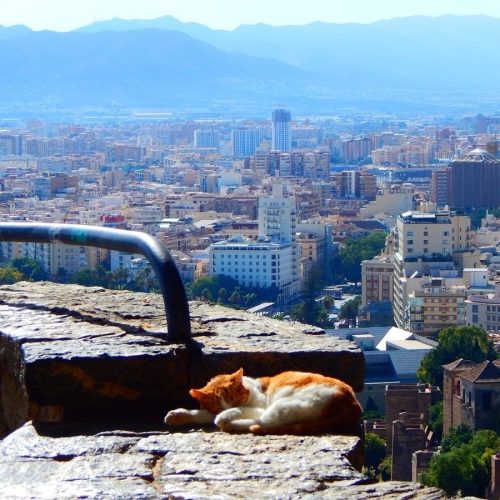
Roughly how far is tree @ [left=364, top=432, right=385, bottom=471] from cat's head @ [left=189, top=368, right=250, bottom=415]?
502 inches

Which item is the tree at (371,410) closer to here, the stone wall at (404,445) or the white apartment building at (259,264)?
the stone wall at (404,445)

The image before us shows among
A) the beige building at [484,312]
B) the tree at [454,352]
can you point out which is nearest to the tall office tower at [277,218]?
the beige building at [484,312]

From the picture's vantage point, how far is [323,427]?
1988 millimetres

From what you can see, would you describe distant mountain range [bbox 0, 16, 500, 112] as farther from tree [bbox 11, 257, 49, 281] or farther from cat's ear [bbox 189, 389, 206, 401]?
cat's ear [bbox 189, 389, 206, 401]

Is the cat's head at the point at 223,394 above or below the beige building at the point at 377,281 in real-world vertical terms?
above

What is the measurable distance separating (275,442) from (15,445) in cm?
28

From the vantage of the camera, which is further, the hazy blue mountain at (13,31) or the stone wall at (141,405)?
the hazy blue mountain at (13,31)

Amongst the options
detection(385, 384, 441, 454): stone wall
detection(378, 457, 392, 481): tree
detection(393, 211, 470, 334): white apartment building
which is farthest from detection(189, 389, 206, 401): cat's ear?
detection(393, 211, 470, 334): white apartment building

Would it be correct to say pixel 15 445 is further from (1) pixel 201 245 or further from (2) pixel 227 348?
(1) pixel 201 245

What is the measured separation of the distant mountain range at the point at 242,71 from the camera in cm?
15000

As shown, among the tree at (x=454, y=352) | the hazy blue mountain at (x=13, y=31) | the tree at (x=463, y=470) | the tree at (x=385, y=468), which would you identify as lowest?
the tree at (x=454, y=352)

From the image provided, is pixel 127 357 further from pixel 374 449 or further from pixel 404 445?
pixel 404 445

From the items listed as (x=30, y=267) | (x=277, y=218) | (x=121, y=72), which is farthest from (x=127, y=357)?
(x=121, y=72)

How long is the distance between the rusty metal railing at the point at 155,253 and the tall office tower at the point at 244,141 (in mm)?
95446
